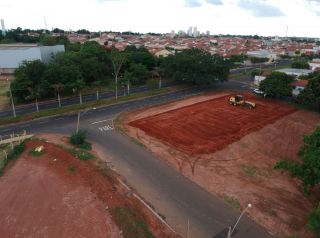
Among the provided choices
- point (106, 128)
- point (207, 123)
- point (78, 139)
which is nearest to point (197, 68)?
point (207, 123)

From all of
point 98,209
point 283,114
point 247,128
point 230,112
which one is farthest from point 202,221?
point 283,114

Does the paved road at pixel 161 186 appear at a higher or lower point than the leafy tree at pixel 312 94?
lower

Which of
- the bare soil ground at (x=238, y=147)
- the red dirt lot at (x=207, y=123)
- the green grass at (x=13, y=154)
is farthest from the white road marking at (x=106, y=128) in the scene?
the green grass at (x=13, y=154)

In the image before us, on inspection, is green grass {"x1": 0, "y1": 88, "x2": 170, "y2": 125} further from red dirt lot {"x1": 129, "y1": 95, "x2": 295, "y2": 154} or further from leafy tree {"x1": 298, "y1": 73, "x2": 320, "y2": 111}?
leafy tree {"x1": 298, "y1": 73, "x2": 320, "y2": 111}

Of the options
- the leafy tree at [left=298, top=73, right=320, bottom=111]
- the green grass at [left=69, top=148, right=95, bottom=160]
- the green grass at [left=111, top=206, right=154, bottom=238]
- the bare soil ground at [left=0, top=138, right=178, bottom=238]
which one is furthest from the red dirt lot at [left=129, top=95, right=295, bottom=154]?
the green grass at [left=111, top=206, right=154, bottom=238]

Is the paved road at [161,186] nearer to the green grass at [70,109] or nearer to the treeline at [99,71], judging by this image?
the green grass at [70,109]

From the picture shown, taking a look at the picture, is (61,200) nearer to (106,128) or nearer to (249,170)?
(106,128)
